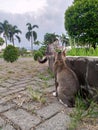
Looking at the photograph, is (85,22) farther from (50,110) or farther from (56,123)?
(56,123)

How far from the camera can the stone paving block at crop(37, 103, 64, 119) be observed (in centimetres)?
228

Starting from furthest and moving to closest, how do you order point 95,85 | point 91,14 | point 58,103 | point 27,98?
point 91,14 → point 27,98 → point 58,103 → point 95,85

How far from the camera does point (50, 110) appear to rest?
2414mm

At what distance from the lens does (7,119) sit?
213cm

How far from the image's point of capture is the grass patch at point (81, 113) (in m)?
1.97

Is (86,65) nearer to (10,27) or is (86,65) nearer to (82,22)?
(82,22)

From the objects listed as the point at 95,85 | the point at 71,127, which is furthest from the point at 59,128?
the point at 95,85

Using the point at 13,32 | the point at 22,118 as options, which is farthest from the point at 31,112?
the point at 13,32

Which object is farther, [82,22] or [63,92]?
[82,22]

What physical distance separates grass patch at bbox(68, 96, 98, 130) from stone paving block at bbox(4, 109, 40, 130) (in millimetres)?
457

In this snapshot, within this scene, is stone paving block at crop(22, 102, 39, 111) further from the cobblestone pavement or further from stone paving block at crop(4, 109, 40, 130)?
stone paving block at crop(4, 109, 40, 130)

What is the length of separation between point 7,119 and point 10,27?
43.6 meters

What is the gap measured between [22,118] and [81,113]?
78cm

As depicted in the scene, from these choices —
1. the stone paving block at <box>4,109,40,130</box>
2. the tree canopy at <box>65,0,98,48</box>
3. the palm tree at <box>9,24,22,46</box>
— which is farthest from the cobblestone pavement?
the palm tree at <box>9,24,22,46</box>
